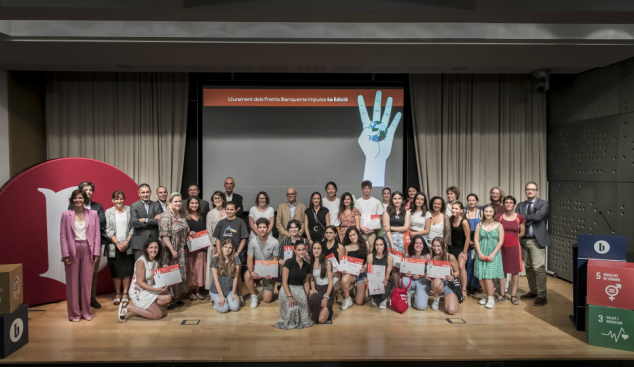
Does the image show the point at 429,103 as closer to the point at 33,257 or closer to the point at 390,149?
the point at 390,149

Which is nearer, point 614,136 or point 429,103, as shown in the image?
point 614,136

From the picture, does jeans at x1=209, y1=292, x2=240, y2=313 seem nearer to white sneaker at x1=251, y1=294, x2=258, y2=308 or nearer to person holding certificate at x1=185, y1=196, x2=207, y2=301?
white sneaker at x1=251, y1=294, x2=258, y2=308

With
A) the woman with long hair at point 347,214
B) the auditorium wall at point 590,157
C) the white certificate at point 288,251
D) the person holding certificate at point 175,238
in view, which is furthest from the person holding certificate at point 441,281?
the person holding certificate at point 175,238

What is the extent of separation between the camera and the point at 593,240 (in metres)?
3.87

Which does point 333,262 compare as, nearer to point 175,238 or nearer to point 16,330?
point 175,238

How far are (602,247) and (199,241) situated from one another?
4.12 meters

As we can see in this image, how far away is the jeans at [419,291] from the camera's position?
444 cm

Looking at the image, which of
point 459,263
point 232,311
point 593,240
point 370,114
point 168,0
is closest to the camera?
point 168,0

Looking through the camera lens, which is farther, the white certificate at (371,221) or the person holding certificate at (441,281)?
the white certificate at (371,221)

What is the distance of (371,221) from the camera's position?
4996mm

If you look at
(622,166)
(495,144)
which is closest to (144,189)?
(495,144)

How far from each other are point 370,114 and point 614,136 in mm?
3180

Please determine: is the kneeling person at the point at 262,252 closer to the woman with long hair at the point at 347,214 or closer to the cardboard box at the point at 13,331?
the woman with long hair at the point at 347,214

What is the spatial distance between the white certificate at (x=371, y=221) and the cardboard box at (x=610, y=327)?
225cm
